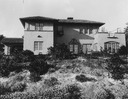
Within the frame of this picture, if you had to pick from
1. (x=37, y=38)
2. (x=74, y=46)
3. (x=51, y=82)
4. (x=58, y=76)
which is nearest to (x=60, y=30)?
(x=74, y=46)

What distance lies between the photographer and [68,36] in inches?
1244

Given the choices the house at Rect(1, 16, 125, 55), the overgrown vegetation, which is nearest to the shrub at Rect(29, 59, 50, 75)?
the overgrown vegetation

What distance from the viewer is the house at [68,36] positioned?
1092 inches

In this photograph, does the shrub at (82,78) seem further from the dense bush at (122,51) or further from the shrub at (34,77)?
the dense bush at (122,51)

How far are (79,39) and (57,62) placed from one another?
10.7m

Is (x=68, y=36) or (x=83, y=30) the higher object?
(x=83, y=30)

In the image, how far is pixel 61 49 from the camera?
943 inches

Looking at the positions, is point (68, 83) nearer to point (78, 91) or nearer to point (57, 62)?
point (78, 91)

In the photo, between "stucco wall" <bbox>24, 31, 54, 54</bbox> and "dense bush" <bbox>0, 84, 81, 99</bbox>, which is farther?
"stucco wall" <bbox>24, 31, 54, 54</bbox>

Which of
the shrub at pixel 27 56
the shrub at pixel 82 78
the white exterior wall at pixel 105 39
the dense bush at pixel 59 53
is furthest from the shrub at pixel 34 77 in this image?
the white exterior wall at pixel 105 39

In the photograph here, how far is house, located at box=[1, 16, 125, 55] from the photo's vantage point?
91.0ft

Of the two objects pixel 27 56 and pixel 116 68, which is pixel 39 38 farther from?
pixel 116 68

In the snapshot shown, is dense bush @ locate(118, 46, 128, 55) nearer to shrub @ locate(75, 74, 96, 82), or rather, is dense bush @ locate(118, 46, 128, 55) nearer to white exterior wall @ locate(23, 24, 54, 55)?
shrub @ locate(75, 74, 96, 82)

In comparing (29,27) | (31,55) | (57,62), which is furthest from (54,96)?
(29,27)
